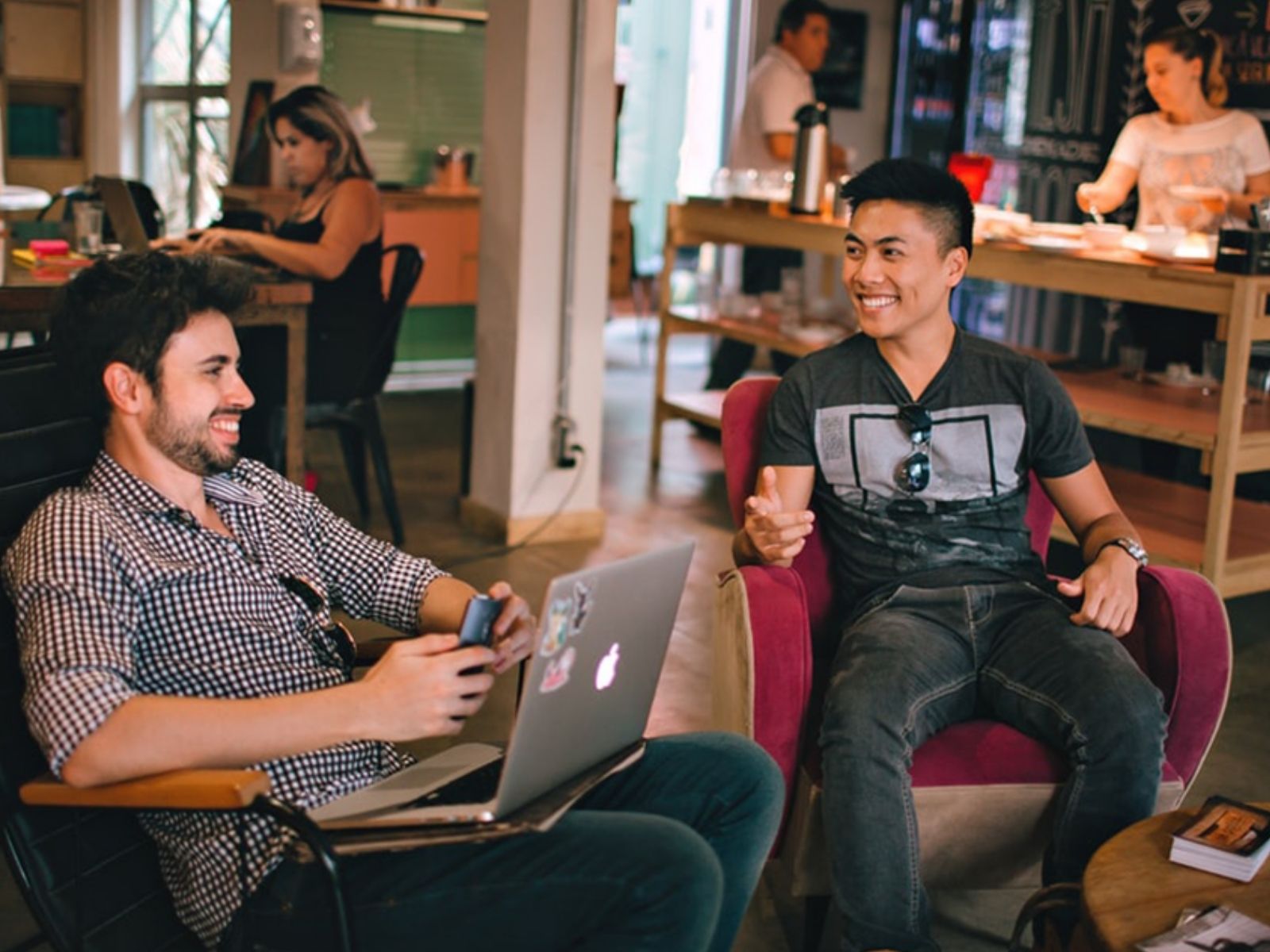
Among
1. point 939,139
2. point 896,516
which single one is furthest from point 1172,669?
point 939,139

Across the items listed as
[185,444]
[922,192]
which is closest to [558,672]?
[185,444]

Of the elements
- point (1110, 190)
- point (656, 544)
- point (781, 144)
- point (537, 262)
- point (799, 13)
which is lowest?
point (656, 544)

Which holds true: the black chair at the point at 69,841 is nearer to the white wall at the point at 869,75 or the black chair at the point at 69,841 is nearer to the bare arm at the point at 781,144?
the bare arm at the point at 781,144

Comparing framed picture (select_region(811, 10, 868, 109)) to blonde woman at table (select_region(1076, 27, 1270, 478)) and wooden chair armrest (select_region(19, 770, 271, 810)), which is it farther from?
wooden chair armrest (select_region(19, 770, 271, 810))

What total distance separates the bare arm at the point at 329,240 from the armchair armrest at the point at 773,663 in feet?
7.71

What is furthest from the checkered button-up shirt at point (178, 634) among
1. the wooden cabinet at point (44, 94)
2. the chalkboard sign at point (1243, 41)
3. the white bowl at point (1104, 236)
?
the wooden cabinet at point (44, 94)

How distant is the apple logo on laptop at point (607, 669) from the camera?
1768 millimetres

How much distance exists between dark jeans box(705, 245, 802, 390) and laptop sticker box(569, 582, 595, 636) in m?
4.82

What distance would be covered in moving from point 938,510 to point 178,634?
1283 mm

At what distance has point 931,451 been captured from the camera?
259cm

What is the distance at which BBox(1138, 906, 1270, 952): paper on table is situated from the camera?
171cm

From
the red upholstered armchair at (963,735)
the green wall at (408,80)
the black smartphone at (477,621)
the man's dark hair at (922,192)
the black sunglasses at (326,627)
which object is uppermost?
the green wall at (408,80)

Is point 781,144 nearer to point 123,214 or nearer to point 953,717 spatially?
point 123,214

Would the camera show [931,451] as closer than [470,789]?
No
